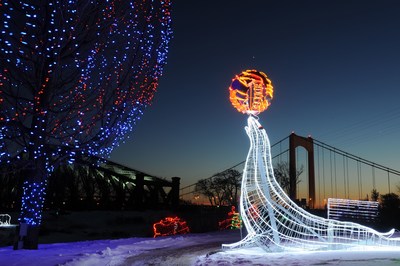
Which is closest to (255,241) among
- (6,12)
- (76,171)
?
(6,12)

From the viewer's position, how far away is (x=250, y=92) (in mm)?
10969

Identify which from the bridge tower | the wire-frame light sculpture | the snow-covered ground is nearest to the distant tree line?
the bridge tower

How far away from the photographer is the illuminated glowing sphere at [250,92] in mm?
10883

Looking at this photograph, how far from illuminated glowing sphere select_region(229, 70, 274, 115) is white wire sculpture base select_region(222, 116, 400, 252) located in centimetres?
29

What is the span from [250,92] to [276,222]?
321 centimetres

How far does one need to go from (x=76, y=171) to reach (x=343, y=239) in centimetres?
3999

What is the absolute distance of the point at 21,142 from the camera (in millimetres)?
11062

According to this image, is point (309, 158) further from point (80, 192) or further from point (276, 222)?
point (276, 222)

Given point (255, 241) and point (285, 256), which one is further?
point (255, 241)

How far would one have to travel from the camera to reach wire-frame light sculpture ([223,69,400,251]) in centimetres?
996

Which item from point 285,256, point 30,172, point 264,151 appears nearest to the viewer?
point 285,256

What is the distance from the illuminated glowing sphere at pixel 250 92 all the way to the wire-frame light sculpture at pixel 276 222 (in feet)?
0.76

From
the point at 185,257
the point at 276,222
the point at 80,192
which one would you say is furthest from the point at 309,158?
the point at 185,257

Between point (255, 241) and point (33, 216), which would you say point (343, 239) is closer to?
point (255, 241)
